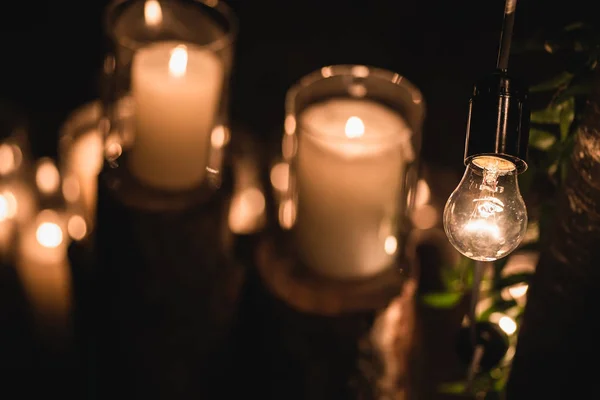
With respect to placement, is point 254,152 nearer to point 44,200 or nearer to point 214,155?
point 214,155

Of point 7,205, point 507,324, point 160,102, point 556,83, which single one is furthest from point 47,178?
point 556,83

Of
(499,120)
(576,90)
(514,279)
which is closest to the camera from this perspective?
(499,120)

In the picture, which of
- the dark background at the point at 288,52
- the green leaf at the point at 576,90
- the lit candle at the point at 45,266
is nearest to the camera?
the green leaf at the point at 576,90

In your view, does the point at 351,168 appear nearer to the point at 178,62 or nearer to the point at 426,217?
the point at 178,62

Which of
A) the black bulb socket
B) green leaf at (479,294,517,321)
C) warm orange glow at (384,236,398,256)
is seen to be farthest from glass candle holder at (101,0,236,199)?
the black bulb socket

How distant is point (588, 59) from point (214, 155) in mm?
469

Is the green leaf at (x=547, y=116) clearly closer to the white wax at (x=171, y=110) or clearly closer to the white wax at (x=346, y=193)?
the white wax at (x=346, y=193)

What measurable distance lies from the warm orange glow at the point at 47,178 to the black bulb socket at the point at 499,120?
2.90 ft

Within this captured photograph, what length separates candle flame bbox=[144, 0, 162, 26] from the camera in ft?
3.10

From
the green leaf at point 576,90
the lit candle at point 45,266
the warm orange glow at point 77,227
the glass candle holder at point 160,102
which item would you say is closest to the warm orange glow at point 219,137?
the glass candle holder at point 160,102

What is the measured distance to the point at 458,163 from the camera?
1261 mm

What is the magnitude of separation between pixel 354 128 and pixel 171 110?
210mm

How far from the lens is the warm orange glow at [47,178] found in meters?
1.26

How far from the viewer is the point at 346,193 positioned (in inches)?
30.9
